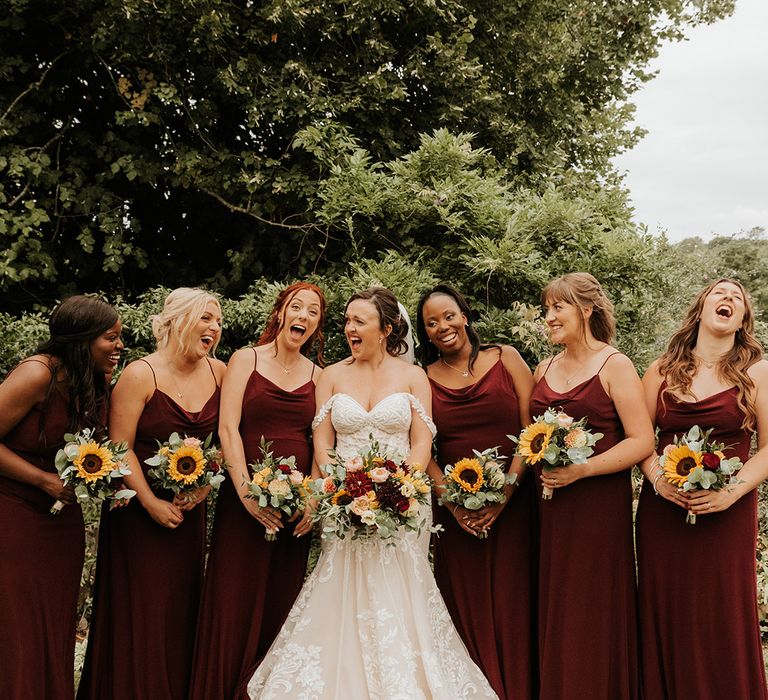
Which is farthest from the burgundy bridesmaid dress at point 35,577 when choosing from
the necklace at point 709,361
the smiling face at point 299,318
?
the necklace at point 709,361

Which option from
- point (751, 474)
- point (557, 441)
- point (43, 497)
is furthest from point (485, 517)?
point (43, 497)

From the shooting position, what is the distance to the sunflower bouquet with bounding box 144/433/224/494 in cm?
430

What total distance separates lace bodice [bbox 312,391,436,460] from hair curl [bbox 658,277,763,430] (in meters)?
1.53

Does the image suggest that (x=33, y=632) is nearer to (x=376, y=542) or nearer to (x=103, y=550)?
(x=103, y=550)

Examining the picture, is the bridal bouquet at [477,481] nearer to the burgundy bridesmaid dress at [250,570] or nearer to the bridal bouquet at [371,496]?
the bridal bouquet at [371,496]

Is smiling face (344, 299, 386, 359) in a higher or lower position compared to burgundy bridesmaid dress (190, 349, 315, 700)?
higher

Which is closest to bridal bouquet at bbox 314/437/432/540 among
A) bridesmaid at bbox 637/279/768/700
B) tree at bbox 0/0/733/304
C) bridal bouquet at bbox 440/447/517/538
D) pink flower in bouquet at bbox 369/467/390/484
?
pink flower in bouquet at bbox 369/467/390/484

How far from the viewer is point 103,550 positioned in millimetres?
4617

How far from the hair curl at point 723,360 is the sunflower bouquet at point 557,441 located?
0.66 m

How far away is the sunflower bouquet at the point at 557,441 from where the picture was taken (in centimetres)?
419

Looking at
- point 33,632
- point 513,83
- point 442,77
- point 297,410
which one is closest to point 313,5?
point 442,77

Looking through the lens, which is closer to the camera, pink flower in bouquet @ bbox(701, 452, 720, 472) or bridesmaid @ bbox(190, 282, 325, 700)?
pink flower in bouquet @ bbox(701, 452, 720, 472)

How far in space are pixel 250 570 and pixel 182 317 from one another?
5.37 ft

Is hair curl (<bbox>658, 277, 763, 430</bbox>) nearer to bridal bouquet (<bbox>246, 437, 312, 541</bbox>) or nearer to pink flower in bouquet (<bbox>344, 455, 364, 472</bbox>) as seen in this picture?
pink flower in bouquet (<bbox>344, 455, 364, 472</bbox>)
